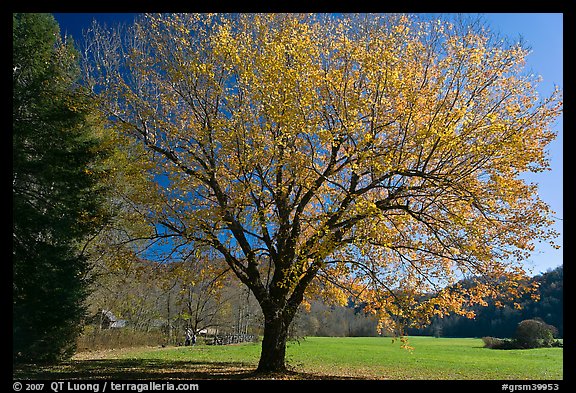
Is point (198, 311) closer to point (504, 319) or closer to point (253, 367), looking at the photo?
point (253, 367)

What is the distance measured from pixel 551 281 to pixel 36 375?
2276 cm

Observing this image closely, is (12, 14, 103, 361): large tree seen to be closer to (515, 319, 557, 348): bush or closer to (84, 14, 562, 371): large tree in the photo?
(84, 14, 562, 371): large tree

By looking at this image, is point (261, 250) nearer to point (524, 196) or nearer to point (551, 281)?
point (524, 196)

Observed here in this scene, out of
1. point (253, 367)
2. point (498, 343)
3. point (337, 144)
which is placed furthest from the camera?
point (498, 343)

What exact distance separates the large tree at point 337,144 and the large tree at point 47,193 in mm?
3871

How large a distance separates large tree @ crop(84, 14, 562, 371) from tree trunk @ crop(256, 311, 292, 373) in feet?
0.19

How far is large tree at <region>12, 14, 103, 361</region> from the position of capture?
14.5 metres

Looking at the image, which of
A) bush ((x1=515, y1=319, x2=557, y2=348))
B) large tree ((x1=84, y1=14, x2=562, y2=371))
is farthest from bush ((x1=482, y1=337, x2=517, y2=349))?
large tree ((x1=84, y1=14, x2=562, y2=371))

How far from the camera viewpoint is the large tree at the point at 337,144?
995cm

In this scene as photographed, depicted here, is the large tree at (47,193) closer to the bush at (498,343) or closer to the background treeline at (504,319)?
the background treeline at (504,319)

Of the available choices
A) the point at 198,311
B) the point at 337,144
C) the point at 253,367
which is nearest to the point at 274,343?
the point at 253,367

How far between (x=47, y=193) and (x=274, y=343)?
11217mm

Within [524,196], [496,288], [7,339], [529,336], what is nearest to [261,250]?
[496,288]

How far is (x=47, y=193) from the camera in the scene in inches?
640
